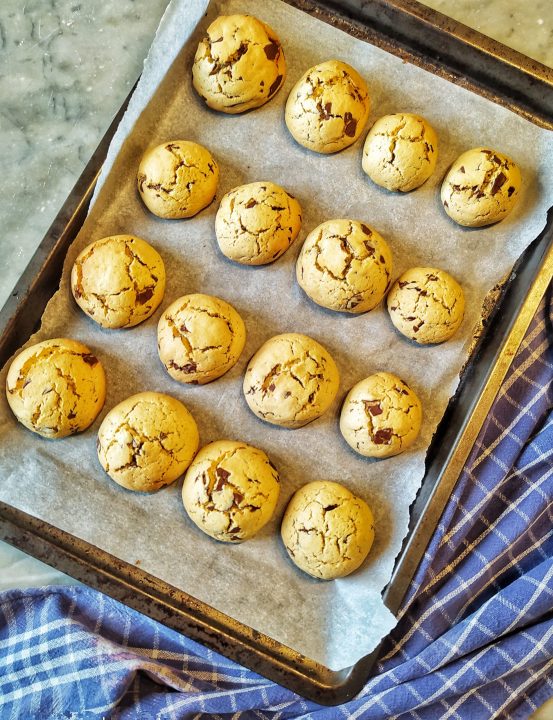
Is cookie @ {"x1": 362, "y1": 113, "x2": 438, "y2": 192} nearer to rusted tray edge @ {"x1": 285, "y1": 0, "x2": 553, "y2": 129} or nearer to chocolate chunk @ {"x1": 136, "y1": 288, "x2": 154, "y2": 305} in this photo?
rusted tray edge @ {"x1": 285, "y1": 0, "x2": 553, "y2": 129}

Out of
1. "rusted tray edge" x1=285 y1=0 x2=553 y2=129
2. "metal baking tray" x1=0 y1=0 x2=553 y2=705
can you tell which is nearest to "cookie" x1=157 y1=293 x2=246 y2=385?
"metal baking tray" x1=0 y1=0 x2=553 y2=705

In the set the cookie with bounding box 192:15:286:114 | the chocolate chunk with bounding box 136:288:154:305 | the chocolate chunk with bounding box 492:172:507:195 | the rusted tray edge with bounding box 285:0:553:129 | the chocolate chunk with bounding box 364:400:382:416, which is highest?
the rusted tray edge with bounding box 285:0:553:129

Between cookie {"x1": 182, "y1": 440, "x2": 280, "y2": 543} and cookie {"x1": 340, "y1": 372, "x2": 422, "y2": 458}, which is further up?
cookie {"x1": 340, "y1": 372, "x2": 422, "y2": 458}

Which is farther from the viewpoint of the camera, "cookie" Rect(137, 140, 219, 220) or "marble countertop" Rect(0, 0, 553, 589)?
"marble countertop" Rect(0, 0, 553, 589)

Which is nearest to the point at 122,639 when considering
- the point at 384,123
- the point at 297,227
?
the point at 297,227

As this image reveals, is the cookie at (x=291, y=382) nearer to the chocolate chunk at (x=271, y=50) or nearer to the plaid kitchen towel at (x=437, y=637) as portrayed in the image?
the plaid kitchen towel at (x=437, y=637)

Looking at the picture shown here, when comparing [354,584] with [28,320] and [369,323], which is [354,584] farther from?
[28,320]

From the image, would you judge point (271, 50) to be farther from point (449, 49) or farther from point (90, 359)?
point (90, 359)
